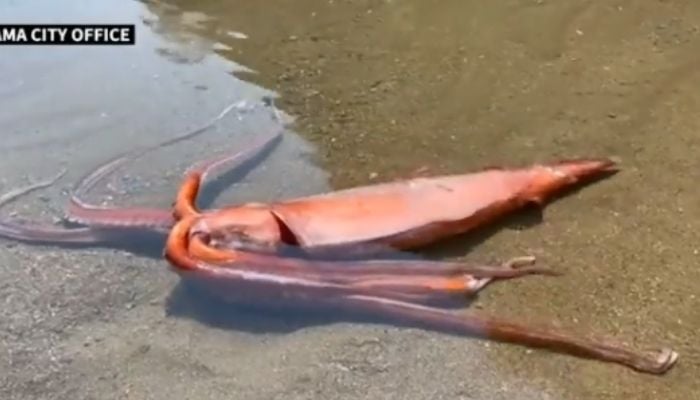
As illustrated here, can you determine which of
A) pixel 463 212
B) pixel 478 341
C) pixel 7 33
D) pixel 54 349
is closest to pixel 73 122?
pixel 7 33

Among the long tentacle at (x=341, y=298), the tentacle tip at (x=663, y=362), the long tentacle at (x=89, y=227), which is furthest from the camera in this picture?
the long tentacle at (x=89, y=227)

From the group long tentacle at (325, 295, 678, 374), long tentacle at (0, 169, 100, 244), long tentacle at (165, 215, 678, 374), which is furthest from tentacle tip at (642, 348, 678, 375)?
long tentacle at (0, 169, 100, 244)

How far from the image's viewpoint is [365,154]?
9.87ft

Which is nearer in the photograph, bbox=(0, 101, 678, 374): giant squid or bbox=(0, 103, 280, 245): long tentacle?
bbox=(0, 101, 678, 374): giant squid

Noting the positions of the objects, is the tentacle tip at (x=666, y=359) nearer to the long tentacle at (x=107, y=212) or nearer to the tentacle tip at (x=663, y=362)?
the tentacle tip at (x=663, y=362)

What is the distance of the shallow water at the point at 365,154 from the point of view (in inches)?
90.2

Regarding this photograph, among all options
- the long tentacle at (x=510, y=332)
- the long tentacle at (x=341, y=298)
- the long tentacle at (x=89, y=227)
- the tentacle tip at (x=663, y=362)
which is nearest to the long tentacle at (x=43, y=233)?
the long tentacle at (x=89, y=227)

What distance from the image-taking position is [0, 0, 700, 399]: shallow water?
7.52 ft

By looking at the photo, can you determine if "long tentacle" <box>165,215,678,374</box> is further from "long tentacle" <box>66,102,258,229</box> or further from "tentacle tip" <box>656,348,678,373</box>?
"long tentacle" <box>66,102,258,229</box>

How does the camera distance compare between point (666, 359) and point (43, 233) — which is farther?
point (43, 233)

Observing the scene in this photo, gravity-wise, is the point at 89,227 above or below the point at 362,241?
below

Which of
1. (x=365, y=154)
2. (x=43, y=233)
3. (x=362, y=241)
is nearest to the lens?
(x=362, y=241)

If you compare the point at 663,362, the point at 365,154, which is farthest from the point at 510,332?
the point at 365,154

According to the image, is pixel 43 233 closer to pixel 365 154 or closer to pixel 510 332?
pixel 365 154
